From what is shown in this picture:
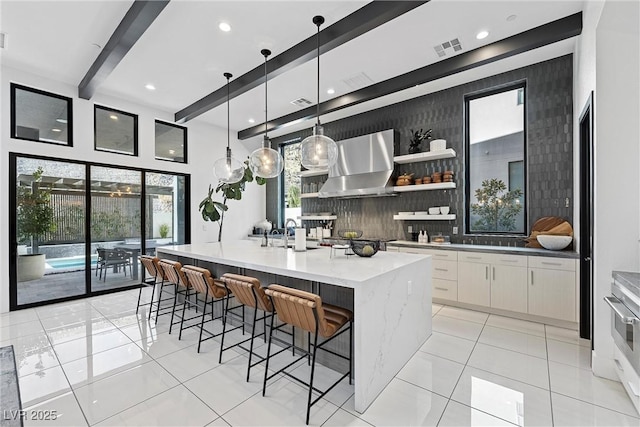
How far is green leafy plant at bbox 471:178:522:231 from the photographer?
4207 millimetres

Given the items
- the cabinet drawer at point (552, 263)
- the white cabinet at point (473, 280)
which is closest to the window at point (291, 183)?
the white cabinet at point (473, 280)

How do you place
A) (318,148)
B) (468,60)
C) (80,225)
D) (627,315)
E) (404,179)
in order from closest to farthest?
(627,315) → (318,148) → (468,60) → (80,225) → (404,179)

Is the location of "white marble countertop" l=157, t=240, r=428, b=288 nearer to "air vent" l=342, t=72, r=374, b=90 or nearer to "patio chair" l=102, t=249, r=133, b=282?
"air vent" l=342, t=72, r=374, b=90

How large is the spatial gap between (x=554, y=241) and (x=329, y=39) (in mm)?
3506

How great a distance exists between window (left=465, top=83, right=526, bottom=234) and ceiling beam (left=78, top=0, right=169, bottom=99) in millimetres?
4345

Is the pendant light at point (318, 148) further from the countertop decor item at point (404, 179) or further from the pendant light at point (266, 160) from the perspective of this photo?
the countertop decor item at point (404, 179)

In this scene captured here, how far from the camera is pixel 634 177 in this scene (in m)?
2.27

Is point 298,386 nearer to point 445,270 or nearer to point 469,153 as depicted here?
point 445,270

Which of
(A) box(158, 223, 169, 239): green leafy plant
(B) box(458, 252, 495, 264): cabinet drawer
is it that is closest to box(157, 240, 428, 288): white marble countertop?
(B) box(458, 252, 495, 264): cabinet drawer

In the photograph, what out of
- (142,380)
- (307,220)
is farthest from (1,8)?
(307,220)

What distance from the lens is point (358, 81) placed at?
4.51 metres

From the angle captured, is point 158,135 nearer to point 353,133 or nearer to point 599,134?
point 353,133

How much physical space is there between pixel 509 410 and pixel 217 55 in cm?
466

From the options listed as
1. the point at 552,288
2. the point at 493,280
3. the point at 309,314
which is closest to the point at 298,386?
the point at 309,314
